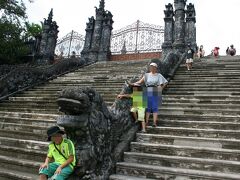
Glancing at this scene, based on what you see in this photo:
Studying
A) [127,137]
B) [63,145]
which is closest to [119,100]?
[127,137]

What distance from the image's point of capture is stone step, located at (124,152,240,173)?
470 cm

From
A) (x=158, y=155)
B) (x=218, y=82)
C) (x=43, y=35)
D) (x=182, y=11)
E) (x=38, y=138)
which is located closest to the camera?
(x=158, y=155)

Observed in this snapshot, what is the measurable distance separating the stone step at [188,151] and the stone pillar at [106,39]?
15.0 metres

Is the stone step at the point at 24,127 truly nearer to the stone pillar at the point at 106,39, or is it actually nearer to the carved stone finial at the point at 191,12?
the stone pillar at the point at 106,39

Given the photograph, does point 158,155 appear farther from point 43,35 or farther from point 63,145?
point 43,35

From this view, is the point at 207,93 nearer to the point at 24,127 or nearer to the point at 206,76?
the point at 206,76

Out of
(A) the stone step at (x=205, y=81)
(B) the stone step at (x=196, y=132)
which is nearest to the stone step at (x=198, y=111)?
(B) the stone step at (x=196, y=132)

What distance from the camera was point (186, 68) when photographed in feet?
40.0

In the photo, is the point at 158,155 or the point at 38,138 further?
→ the point at 38,138

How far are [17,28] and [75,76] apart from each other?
35.9 feet

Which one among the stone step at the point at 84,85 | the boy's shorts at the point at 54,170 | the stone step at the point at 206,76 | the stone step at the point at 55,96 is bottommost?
the boy's shorts at the point at 54,170

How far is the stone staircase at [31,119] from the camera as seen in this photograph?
570cm

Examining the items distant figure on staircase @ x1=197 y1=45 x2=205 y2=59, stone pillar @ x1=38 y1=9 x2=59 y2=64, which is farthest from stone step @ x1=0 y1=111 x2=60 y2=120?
stone pillar @ x1=38 y1=9 x2=59 y2=64

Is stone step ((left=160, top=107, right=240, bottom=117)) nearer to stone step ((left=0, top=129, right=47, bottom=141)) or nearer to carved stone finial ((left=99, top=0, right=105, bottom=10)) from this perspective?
stone step ((left=0, top=129, right=47, bottom=141))
